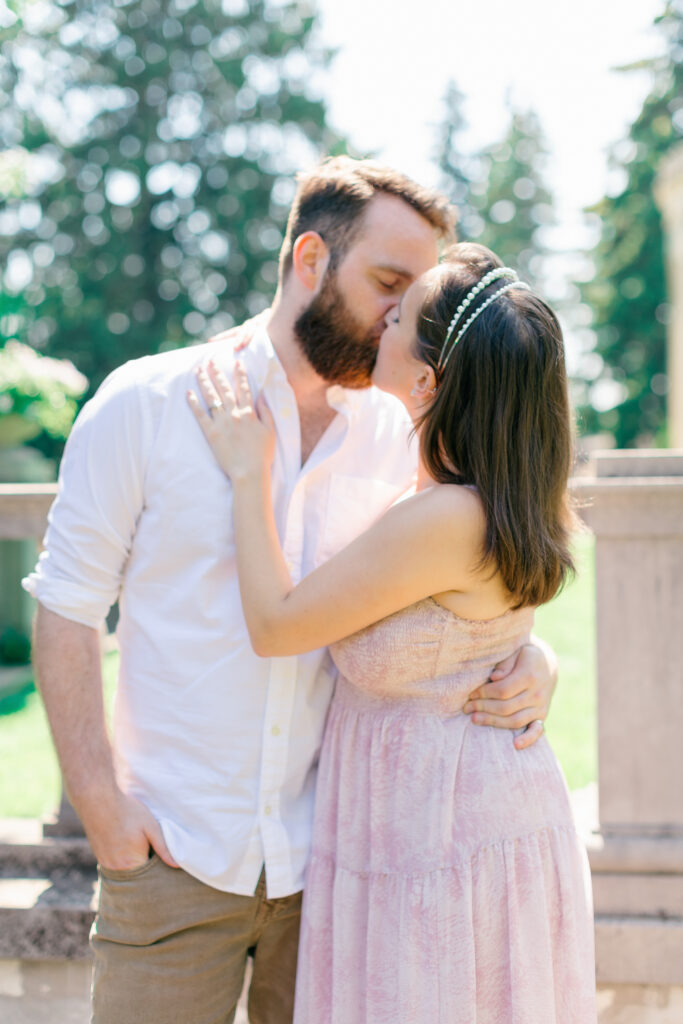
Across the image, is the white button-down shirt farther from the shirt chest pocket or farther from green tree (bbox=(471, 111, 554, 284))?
green tree (bbox=(471, 111, 554, 284))

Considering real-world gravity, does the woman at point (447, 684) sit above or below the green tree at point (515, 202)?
below

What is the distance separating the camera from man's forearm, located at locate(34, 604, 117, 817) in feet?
6.95

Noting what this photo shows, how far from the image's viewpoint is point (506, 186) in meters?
39.2

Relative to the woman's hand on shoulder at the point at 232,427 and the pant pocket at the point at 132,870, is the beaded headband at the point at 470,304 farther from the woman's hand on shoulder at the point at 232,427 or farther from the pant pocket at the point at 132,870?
the pant pocket at the point at 132,870

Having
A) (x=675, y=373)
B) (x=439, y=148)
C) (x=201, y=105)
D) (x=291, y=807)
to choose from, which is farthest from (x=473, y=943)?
(x=439, y=148)

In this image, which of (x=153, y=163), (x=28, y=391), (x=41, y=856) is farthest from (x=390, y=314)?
(x=153, y=163)

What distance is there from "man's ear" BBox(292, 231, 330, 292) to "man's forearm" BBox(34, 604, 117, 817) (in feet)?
3.65

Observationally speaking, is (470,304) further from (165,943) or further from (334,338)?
(165,943)

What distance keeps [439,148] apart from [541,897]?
39.7 metres

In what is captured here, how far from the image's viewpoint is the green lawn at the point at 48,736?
5.11 meters

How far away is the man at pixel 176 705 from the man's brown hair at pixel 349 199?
1.84ft

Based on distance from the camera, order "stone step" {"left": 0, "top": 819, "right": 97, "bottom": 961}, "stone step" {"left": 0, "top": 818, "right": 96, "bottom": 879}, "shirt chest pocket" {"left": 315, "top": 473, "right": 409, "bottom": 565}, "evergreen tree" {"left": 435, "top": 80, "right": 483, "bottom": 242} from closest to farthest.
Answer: "shirt chest pocket" {"left": 315, "top": 473, "right": 409, "bottom": 565} < "stone step" {"left": 0, "top": 819, "right": 97, "bottom": 961} < "stone step" {"left": 0, "top": 818, "right": 96, "bottom": 879} < "evergreen tree" {"left": 435, "top": 80, "right": 483, "bottom": 242}

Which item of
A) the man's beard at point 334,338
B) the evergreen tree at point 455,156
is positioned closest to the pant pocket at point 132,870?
the man's beard at point 334,338

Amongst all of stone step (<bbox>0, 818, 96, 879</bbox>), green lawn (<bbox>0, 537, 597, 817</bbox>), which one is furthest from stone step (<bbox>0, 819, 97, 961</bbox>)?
green lawn (<bbox>0, 537, 597, 817</bbox>)
